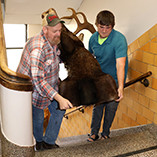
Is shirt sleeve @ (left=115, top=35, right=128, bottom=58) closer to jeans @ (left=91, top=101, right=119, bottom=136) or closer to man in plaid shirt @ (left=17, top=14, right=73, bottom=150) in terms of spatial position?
jeans @ (left=91, top=101, right=119, bottom=136)

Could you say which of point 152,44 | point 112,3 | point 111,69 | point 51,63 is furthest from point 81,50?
point 112,3

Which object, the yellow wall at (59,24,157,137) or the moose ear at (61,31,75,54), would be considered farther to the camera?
the yellow wall at (59,24,157,137)

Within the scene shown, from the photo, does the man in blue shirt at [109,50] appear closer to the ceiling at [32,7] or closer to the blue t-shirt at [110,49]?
the blue t-shirt at [110,49]

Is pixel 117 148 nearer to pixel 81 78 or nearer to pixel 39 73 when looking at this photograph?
pixel 81 78

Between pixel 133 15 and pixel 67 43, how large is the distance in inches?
65.1

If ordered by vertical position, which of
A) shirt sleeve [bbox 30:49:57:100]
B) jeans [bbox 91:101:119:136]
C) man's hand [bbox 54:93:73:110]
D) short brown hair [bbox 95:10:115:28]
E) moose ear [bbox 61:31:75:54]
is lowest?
jeans [bbox 91:101:119:136]

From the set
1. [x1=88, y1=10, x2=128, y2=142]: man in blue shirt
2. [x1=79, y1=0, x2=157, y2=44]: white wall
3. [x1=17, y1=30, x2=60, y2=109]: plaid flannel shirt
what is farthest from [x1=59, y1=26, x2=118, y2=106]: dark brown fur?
[x1=79, y1=0, x2=157, y2=44]: white wall

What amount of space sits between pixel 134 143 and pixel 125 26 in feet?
6.12

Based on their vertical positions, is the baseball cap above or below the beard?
Answer: above

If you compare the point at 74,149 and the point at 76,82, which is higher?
the point at 76,82

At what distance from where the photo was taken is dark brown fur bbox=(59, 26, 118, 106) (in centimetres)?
202

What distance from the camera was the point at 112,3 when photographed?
3936 mm

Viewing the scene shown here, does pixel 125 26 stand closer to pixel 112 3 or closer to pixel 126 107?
pixel 112 3

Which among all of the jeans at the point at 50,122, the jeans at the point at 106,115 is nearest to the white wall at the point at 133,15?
the jeans at the point at 106,115
